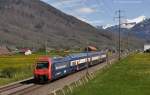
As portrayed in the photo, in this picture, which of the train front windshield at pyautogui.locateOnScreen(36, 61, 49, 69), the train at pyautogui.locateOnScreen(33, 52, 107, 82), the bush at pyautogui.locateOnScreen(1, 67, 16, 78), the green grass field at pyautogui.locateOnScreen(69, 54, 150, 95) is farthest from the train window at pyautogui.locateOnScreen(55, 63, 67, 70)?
the bush at pyautogui.locateOnScreen(1, 67, 16, 78)

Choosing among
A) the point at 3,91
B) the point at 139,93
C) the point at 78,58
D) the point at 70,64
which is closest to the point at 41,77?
the point at 3,91

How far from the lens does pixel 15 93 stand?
50.9 metres

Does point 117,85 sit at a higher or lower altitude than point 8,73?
lower

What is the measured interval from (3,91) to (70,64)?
2839cm

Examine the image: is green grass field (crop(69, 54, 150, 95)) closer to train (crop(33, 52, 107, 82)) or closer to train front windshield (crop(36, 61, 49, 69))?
train (crop(33, 52, 107, 82))

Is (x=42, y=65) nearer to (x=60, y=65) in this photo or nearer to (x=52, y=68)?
(x=52, y=68)

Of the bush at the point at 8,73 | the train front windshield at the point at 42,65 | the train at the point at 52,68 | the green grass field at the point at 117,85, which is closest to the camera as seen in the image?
the green grass field at the point at 117,85

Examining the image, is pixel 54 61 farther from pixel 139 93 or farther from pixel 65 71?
pixel 139 93

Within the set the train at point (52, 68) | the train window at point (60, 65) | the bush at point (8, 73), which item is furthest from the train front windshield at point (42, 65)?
the bush at point (8, 73)

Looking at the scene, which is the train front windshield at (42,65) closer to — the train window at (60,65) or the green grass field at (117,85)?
the train window at (60,65)

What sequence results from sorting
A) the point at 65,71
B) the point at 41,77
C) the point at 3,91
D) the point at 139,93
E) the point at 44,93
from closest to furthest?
the point at 139,93 < the point at 44,93 < the point at 3,91 < the point at 41,77 < the point at 65,71

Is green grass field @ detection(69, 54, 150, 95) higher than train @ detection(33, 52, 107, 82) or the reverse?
the reverse

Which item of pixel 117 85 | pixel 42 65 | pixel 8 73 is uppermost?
pixel 42 65

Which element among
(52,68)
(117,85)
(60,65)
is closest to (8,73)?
(60,65)
